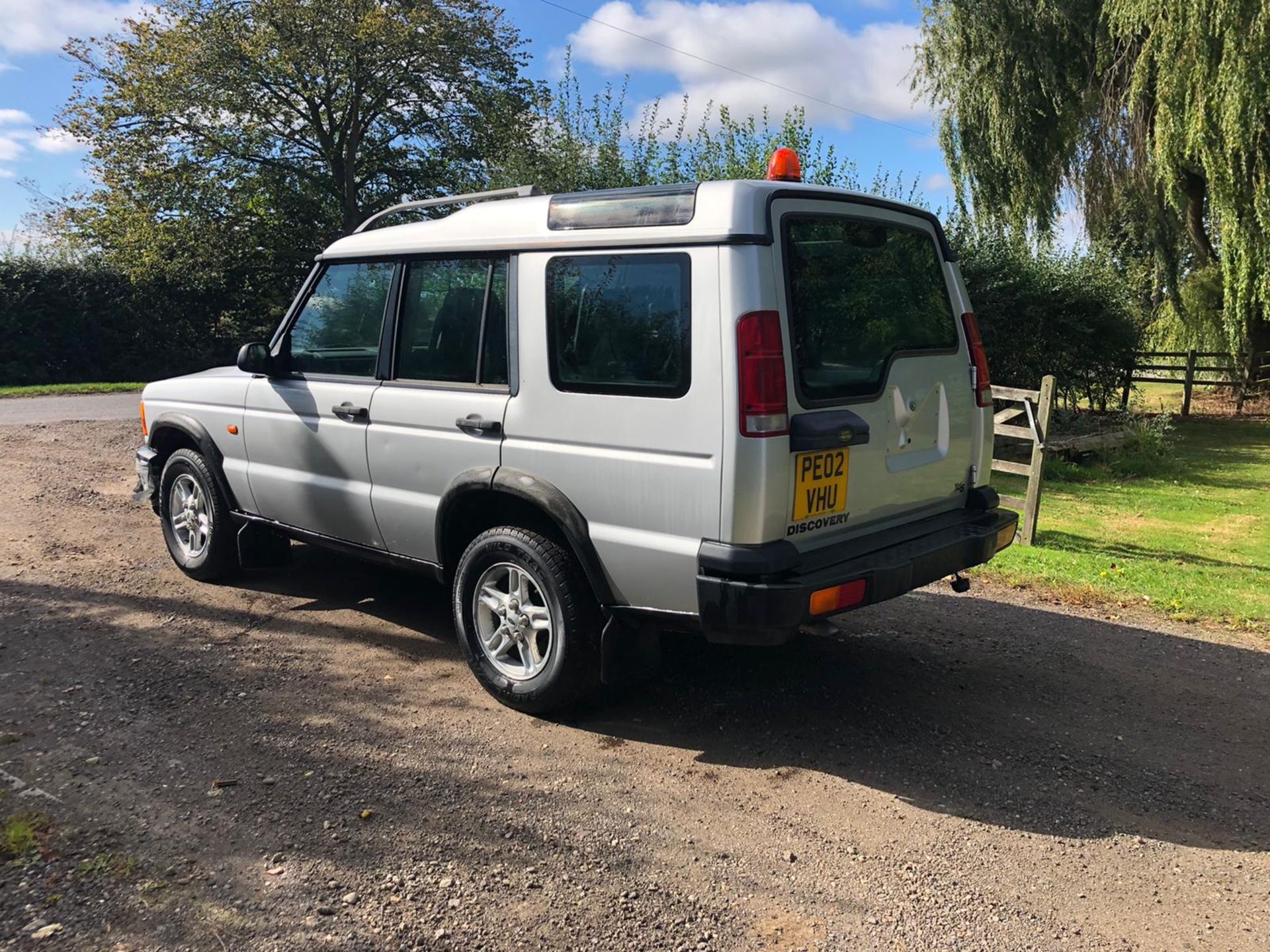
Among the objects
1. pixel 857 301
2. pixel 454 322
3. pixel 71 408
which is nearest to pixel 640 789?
pixel 857 301

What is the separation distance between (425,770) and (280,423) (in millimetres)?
2369

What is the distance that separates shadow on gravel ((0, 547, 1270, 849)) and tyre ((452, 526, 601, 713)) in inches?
7.8

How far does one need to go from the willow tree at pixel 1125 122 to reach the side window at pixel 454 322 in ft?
43.9

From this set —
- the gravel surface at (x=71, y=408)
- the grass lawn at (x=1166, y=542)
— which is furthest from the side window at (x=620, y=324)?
the gravel surface at (x=71, y=408)

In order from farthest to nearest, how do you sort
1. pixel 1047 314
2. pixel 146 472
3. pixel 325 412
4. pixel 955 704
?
pixel 1047 314 < pixel 146 472 < pixel 325 412 < pixel 955 704

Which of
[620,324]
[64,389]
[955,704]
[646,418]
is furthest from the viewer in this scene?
[64,389]

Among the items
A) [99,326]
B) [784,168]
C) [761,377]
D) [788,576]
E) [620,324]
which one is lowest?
[788,576]

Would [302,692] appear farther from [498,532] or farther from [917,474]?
[917,474]

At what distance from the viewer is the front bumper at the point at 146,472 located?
6.09 metres

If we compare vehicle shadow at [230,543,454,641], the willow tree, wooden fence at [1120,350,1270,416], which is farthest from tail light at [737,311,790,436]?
wooden fence at [1120,350,1270,416]

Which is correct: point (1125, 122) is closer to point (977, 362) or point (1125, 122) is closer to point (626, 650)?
point (977, 362)

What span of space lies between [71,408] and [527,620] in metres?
13.6

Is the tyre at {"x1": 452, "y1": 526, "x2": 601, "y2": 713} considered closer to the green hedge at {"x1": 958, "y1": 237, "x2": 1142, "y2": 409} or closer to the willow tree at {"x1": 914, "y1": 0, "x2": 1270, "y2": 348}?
the green hedge at {"x1": 958, "y1": 237, "x2": 1142, "y2": 409}

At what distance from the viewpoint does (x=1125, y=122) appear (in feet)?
53.4
